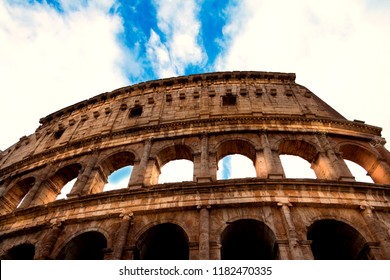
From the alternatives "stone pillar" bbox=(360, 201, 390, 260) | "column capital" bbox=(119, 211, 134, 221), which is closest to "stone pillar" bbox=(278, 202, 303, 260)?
"stone pillar" bbox=(360, 201, 390, 260)

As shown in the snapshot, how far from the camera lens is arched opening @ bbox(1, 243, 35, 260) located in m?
10.8

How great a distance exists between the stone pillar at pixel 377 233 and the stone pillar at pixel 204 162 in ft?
16.8

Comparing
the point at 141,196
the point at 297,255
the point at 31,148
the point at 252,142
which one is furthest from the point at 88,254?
the point at 31,148

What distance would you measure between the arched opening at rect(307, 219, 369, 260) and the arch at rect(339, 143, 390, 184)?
3909 millimetres

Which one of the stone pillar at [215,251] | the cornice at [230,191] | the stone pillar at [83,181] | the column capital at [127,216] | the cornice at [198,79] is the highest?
the cornice at [198,79]

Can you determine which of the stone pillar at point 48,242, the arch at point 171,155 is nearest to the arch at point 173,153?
the arch at point 171,155

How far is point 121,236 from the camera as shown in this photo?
9.59 metres

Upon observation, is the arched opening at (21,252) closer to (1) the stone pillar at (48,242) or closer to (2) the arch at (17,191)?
(1) the stone pillar at (48,242)

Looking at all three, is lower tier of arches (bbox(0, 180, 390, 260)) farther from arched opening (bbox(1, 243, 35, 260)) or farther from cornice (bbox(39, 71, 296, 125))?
cornice (bbox(39, 71, 296, 125))

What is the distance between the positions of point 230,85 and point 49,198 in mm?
11633

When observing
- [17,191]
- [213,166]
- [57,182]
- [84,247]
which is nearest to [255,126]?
[213,166]

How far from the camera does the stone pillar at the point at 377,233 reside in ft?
28.2

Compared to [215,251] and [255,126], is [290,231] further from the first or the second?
[255,126]
